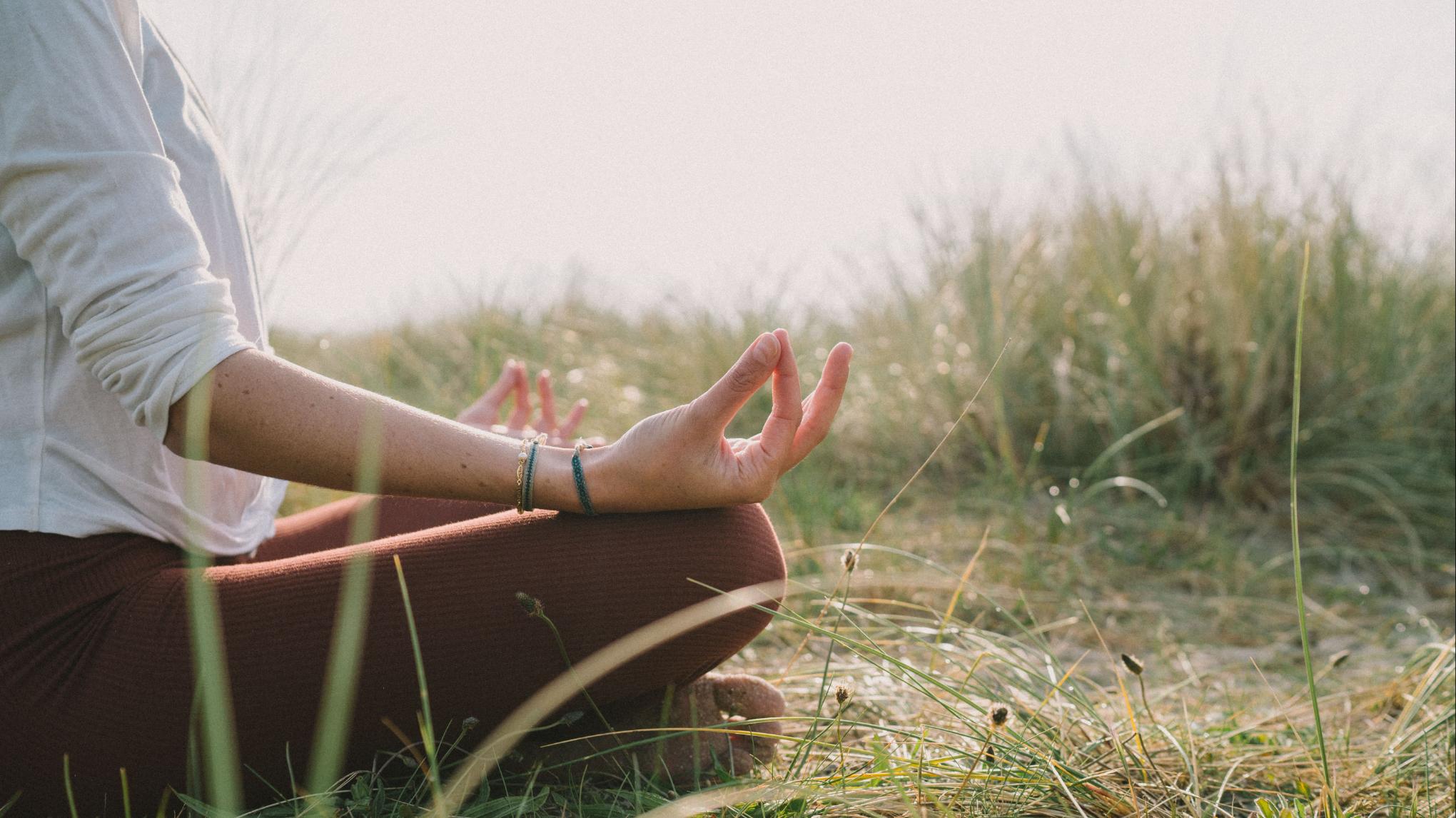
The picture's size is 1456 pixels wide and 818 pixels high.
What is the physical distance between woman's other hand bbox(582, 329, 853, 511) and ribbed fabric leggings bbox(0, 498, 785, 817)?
Result: 0.06 m

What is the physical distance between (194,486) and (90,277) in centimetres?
32

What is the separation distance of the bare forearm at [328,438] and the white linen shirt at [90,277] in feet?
0.09

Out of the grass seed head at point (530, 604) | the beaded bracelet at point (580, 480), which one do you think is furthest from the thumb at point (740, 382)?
the grass seed head at point (530, 604)

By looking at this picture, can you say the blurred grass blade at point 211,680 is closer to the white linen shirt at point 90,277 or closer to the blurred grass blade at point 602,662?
the white linen shirt at point 90,277

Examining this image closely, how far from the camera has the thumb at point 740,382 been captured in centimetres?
94

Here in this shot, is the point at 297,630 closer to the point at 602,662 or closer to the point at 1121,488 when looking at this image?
the point at 602,662

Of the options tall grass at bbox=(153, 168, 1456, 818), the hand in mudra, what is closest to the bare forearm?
tall grass at bbox=(153, 168, 1456, 818)

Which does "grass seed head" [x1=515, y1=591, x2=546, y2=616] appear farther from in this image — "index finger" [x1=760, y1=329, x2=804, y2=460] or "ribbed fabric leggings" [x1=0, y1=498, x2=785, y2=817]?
"index finger" [x1=760, y1=329, x2=804, y2=460]

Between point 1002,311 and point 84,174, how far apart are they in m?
2.79

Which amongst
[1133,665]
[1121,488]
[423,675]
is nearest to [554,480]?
[423,675]

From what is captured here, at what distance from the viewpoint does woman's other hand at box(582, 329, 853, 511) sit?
952 millimetres

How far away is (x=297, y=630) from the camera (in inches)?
41.1

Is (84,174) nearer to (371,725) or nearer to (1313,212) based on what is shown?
(371,725)

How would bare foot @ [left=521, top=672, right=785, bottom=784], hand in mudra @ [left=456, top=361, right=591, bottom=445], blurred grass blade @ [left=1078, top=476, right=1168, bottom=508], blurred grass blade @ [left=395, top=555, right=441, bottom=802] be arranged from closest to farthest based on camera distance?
blurred grass blade @ [left=395, top=555, right=441, bottom=802]
bare foot @ [left=521, top=672, right=785, bottom=784]
hand in mudra @ [left=456, top=361, right=591, bottom=445]
blurred grass blade @ [left=1078, top=476, right=1168, bottom=508]
